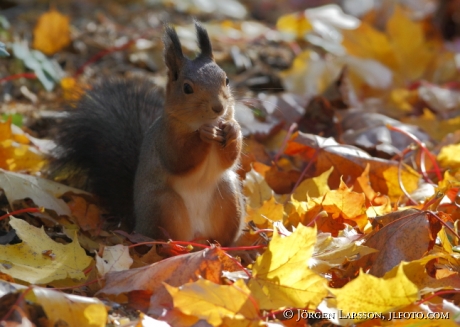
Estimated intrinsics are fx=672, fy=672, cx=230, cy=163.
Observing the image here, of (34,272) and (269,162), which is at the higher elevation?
(34,272)

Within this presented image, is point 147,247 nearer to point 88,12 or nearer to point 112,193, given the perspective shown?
point 112,193

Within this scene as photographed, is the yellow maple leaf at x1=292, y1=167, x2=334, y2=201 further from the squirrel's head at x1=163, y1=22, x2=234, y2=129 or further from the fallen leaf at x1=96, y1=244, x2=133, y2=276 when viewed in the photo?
the fallen leaf at x1=96, y1=244, x2=133, y2=276

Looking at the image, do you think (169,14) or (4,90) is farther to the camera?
(169,14)

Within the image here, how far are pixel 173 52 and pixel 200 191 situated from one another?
0.43 meters

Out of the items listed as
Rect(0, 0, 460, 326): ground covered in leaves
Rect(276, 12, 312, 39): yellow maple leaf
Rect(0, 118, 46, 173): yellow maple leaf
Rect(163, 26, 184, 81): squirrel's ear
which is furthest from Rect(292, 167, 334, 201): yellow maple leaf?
Rect(276, 12, 312, 39): yellow maple leaf

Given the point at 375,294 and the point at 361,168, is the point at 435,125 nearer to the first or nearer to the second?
the point at 361,168

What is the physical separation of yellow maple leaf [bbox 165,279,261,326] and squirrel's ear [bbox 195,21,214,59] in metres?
0.93

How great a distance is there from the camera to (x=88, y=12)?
4254mm

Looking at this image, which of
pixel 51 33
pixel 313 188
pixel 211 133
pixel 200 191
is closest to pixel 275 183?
pixel 313 188

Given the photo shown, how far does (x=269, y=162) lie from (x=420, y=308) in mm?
1230

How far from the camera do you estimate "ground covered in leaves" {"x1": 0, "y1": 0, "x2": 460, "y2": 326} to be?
4.66 feet

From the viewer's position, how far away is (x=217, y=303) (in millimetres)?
1371

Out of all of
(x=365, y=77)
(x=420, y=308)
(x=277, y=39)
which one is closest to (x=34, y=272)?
(x=420, y=308)

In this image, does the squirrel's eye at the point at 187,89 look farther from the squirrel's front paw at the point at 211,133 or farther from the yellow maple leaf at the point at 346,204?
the yellow maple leaf at the point at 346,204
